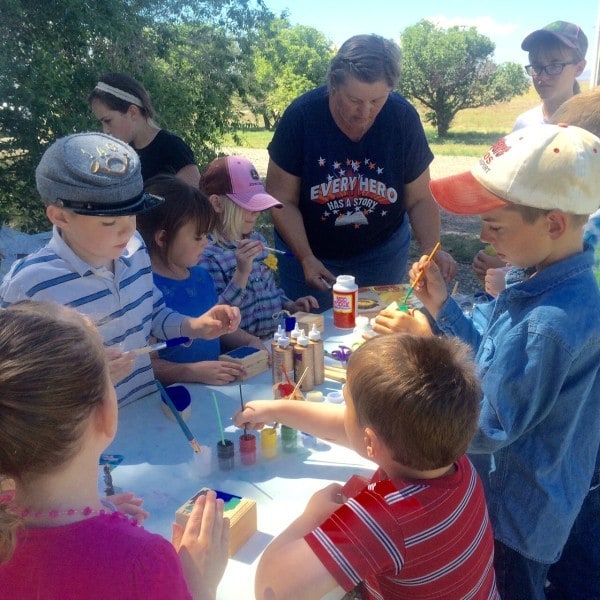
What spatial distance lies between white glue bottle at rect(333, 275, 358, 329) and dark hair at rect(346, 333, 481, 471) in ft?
4.31

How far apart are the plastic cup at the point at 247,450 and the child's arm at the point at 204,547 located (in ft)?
1.29

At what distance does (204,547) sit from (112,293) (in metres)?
1.00

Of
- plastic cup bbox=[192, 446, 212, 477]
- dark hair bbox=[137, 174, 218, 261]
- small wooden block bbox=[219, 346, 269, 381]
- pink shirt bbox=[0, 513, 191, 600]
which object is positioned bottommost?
small wooden block bbox=[219, 346, 269, 381]

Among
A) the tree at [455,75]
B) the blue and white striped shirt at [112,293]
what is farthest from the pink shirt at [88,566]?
the tree at [455,75]

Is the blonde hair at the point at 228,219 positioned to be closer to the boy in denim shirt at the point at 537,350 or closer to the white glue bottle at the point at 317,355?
the white glue bottle at the point at 317,355

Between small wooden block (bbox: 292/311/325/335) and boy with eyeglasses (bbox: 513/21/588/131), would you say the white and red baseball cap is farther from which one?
boy with eyeglasses (bbox: 513/21/588/131)

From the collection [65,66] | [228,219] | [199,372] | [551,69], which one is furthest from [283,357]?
[65,66]

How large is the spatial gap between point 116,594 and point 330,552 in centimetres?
36

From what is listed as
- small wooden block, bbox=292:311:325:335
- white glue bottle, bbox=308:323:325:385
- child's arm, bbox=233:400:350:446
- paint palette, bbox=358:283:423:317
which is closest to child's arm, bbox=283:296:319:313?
paint palette, bbox=358:283:423:317

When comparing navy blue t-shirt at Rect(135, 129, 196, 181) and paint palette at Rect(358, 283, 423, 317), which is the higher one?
navy blue t-shirt at Rect(135, 129, 196, 181)

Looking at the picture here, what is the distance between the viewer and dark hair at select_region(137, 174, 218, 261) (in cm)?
223

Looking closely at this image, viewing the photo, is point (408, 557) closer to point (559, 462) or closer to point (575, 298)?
point (559, 462)

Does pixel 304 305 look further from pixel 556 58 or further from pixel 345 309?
pixel 556 58

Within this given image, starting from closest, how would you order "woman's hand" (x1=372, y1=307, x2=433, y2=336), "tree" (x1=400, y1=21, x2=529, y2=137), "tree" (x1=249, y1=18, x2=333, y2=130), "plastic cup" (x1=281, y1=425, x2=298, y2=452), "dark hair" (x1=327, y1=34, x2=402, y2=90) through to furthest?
"plastic cup" (x1=281, y1=425, x2=298, y2=452) < "woman's hand" (x1=372, y1=307, x2=433, y2=336) < "dark hair" (x1=327, y1=34, x2=402, y2=90) < "tree" (x1=249, y1=18, x2=333, y2=130) < "tree" (x1=400, y1=21, x2=529, y2=137)
